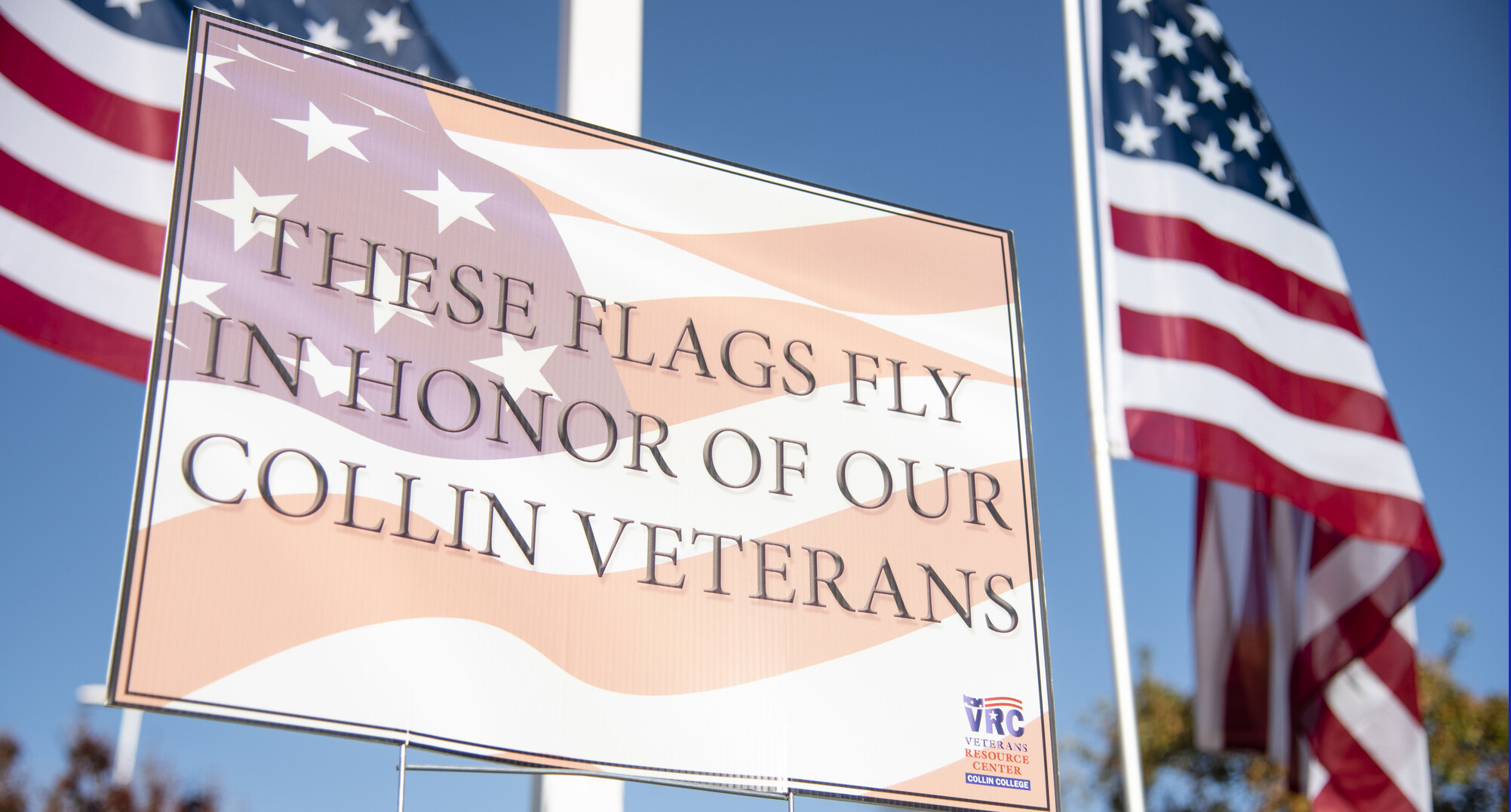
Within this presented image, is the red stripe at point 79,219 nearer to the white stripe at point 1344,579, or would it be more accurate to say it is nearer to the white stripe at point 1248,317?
the white stripe at point 1248,317


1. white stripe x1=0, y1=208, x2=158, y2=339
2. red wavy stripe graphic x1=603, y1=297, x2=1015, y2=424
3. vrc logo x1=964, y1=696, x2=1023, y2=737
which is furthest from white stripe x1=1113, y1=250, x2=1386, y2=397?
white stripe x1=0, y1=208, x2=158, y2=339

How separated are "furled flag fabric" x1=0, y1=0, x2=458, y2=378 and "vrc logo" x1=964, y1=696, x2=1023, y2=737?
13.9 feet

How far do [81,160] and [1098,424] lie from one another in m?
5.31

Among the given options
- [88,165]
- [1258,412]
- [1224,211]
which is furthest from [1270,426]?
[88,165]

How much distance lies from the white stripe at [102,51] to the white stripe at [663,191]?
3249 millimetres

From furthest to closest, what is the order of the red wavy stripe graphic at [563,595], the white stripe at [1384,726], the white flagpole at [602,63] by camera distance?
1. the white stripe at [1384,726]
2. the white flagpole at [602,63]
3. the red wavy stripe graphic at [563,595]

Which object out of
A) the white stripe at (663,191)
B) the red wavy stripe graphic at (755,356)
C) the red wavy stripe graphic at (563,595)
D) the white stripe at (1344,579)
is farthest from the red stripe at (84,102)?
the white stripe at (1344,579)

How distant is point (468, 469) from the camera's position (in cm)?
451

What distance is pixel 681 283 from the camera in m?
5.21

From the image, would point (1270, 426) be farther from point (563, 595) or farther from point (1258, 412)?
point (563, 595)

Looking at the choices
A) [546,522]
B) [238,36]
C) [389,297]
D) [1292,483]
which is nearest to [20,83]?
[238,36]

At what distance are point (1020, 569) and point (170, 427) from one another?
9.35 ft

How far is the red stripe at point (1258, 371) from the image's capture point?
810 centimetres

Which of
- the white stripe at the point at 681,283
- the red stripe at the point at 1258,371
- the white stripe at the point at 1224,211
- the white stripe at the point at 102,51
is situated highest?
the white stripe at the point at 102,51
